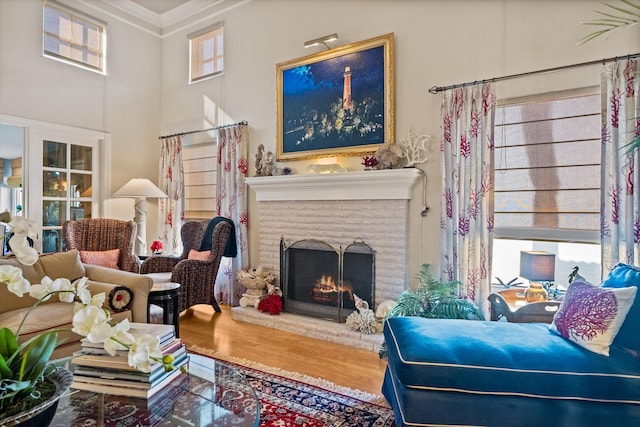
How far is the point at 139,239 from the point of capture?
4.80m

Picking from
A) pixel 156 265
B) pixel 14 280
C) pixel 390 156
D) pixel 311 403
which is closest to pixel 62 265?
pixel 156 265

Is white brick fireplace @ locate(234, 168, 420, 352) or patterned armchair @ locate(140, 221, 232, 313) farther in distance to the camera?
patterned armchair @ locate(140, 221, 232, 313)

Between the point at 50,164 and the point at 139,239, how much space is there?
1.33 meters

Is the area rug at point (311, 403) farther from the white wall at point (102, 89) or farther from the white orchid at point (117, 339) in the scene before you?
the white wall at point (102, 89)

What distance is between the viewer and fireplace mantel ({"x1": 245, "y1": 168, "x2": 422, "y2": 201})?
3.14m

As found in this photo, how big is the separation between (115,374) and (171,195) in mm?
3799

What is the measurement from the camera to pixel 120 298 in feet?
8.09

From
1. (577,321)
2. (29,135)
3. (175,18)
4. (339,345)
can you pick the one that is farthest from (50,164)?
(577,321)

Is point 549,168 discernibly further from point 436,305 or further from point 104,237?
point 104,237

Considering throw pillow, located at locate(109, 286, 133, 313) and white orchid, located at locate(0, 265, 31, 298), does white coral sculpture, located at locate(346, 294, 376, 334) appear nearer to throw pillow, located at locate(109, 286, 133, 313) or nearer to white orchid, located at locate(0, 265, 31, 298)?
throw pillow, located at locate(109, 286, 133, 313)

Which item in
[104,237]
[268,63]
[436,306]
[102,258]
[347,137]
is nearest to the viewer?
[436,306]

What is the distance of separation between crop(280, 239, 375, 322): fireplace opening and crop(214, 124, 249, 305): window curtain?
60 centimetres

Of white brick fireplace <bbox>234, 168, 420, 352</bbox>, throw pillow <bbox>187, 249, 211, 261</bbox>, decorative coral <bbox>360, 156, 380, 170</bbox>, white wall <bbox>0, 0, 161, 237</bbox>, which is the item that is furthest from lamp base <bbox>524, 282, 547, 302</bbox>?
white wall <bbox>0, 0, 161, 237</bbox>

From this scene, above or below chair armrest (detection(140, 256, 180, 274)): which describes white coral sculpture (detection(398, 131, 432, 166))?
above
